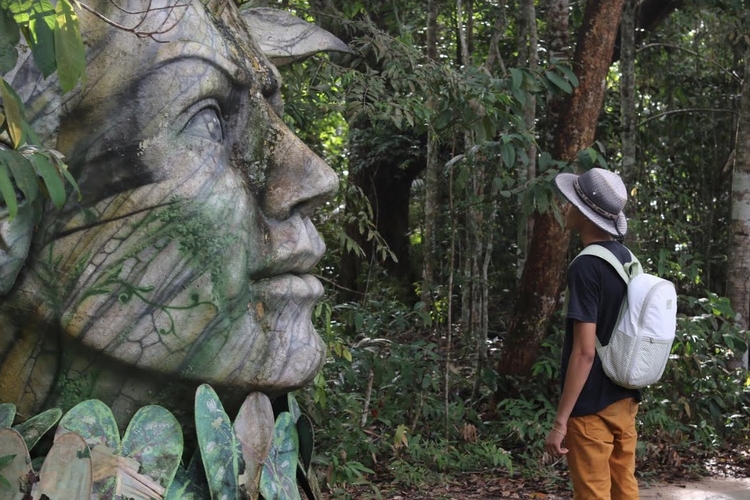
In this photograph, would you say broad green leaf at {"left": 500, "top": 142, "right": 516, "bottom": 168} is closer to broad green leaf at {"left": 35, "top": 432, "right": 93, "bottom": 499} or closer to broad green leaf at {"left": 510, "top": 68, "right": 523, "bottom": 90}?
broad green leaf at {"left": 510, "top": 68, "right": 523, "bottom": 90}

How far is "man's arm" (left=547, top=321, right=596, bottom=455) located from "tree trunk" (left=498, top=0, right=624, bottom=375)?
8.82 feet

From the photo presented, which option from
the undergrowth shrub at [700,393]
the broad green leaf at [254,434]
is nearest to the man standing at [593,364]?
the broad green leaf at [254,434]

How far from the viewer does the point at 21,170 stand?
224 cm

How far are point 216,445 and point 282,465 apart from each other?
40 centimetres

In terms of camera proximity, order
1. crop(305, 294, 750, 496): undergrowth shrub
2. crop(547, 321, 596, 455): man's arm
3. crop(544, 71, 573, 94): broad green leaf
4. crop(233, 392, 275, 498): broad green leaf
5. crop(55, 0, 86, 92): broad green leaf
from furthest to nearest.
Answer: crop(305, 294, 750, 496): undergrowth shrub, crop(544, 71, 573, 94): broad green leaf, crop(547, 321, 596, 455): man's arm, crop(233, 392, 275, 498): broad green leaf, crop(55, 0, 86, 92): broad green leaf

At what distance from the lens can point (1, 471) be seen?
2.59 meters

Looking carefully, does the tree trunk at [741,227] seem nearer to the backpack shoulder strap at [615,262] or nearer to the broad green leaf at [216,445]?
the backpack shoulder strap at [615,262]

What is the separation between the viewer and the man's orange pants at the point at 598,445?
346 centimetres

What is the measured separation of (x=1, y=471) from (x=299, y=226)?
4.03ft

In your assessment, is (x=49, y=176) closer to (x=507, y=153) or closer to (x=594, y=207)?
(x=594, y=207)

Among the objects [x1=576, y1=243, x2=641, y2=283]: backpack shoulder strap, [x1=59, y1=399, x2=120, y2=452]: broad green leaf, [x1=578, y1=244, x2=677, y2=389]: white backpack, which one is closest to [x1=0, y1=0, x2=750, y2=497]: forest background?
[x1=576, y1=243, x2=641, y2=283]: backpack shoulder strap

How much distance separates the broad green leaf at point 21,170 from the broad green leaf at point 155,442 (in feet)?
3.07

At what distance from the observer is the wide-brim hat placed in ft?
11.5

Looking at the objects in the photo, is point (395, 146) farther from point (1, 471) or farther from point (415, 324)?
point (1, 471)
